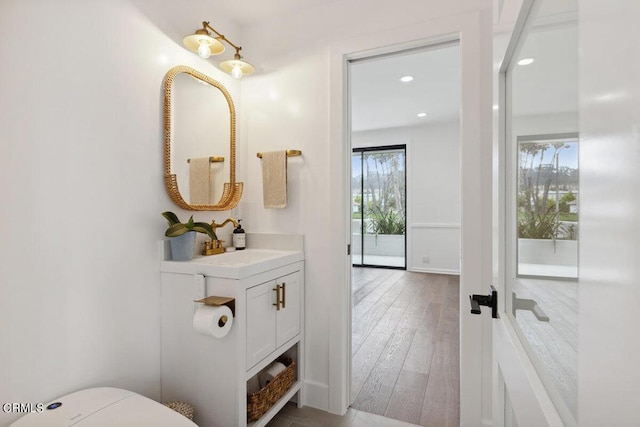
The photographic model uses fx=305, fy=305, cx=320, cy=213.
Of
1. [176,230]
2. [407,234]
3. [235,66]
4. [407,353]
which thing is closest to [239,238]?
[176,230]

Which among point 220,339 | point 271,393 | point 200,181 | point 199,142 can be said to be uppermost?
point 199,142

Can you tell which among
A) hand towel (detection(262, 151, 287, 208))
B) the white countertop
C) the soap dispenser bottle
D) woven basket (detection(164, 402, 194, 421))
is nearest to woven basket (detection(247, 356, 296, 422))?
woven basket (detection(164, 402, 194, 421))

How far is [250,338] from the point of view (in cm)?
153

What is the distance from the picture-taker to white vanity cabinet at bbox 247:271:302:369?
154cm

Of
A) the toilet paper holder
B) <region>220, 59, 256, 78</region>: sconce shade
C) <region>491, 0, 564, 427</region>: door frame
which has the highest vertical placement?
<region>220, 59, 256, 78</region>: sconce shade

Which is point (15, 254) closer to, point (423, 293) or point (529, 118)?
point (529, 118)

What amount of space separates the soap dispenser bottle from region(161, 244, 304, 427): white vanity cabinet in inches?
14.0

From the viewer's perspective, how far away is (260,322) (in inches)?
63.2

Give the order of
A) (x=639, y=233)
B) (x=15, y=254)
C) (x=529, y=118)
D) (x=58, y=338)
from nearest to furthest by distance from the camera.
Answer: (x=639, y=233) < (x=529, y=118) < (x=15, y=254) < (x=58, y=338)

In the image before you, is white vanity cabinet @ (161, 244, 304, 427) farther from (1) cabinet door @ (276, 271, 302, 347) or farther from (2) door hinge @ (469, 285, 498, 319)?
(2) door hinge @ (469, 285, 498, 319)

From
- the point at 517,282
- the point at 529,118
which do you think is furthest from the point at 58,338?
the point at 529,118

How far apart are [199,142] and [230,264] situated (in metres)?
0.83

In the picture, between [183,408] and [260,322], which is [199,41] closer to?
[260,322]

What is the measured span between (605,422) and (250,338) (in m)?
1.45
